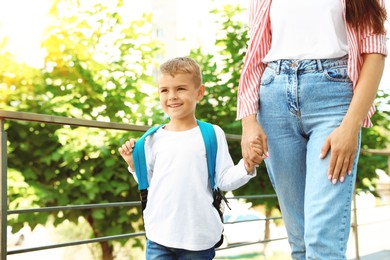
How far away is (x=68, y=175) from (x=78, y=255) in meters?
1.46

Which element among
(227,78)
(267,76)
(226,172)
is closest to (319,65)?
(267,76)

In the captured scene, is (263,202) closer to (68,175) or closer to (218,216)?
(68,175)

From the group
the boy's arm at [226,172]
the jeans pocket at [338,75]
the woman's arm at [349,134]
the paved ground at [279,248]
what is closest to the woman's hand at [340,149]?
the woman's arm at [349,134]

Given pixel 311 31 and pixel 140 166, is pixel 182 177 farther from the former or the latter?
pixel 311 31

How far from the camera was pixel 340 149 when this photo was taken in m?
1.34

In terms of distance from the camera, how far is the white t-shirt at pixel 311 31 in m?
1.42

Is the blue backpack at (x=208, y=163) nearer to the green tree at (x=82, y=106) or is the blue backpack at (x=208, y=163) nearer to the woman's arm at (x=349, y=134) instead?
the woman's arm at (x=349, y=134)

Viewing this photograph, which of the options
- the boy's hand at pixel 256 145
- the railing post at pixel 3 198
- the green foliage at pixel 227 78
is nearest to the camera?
the boy's hand at pixel 256 145

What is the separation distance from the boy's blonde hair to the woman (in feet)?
0.79

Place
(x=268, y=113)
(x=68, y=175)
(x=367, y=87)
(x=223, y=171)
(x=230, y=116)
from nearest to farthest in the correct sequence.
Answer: (x=367, y=87) → (x=268, y=113) → (x=223, y=171) → (x=68, y=175) → (x=230, y=116)

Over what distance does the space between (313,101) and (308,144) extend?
0.11 m

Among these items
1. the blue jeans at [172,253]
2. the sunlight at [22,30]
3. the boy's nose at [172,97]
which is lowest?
the blue jeans at [172,253]

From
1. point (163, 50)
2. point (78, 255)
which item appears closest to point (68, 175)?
point (78, 255)

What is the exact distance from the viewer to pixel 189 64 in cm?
177
